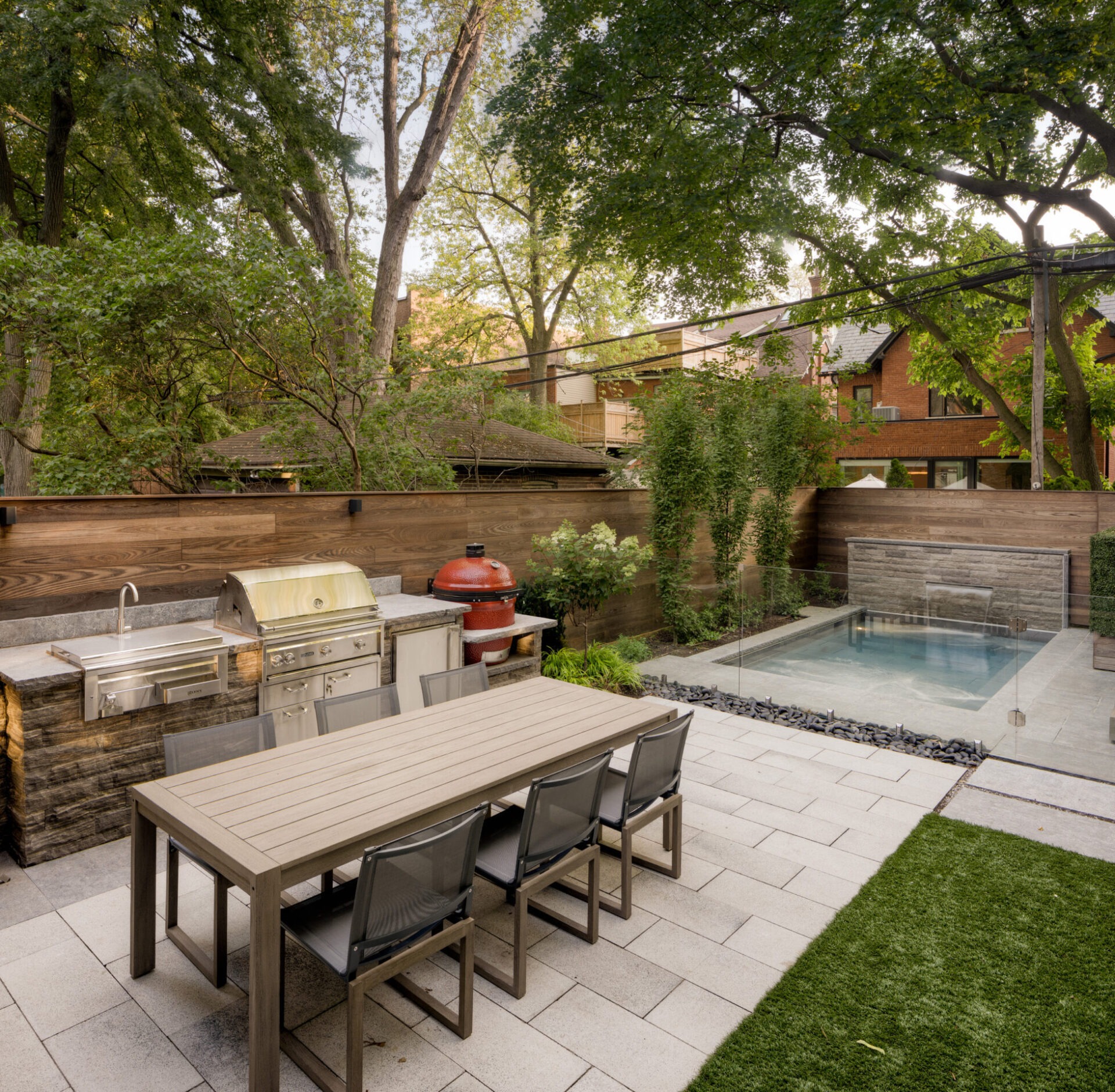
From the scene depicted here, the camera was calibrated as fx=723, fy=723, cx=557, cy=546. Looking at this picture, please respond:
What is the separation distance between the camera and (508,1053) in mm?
2318

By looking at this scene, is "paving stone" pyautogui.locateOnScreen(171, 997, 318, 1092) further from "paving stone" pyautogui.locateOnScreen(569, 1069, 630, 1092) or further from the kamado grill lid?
the kamado grill lid

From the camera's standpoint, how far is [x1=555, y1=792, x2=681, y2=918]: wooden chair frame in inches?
122

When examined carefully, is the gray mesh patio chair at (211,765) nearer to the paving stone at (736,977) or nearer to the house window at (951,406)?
the paving stone at (736,977)

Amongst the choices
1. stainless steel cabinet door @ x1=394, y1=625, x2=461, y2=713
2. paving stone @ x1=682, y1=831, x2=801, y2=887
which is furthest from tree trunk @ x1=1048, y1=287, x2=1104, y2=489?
stainless steel cabinet door @ x1=394, y1=625, x2=461, y2=713

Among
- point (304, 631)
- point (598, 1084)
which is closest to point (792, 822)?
A: point (598, 1084)

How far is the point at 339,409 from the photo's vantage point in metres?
6.52

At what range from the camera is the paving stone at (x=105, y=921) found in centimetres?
285

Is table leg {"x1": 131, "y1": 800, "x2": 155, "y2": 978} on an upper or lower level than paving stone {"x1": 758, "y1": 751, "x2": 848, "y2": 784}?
upper

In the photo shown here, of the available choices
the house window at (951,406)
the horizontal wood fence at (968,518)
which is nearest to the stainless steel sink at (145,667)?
the horizontal wood fence at (968,518)

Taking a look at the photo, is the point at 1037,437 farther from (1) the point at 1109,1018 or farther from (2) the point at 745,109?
(1) the point at 1109,1018

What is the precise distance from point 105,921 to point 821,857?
3271 millimetres

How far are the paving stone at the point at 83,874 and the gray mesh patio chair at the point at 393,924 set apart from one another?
4.38 ft

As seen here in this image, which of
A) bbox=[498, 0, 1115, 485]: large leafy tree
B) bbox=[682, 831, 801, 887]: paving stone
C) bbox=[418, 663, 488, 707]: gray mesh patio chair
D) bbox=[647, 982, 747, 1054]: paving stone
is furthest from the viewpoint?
bbox=[498, 0, 1115, 485]: large leafy tree

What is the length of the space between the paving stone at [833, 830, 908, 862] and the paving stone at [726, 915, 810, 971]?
859 millimetres
